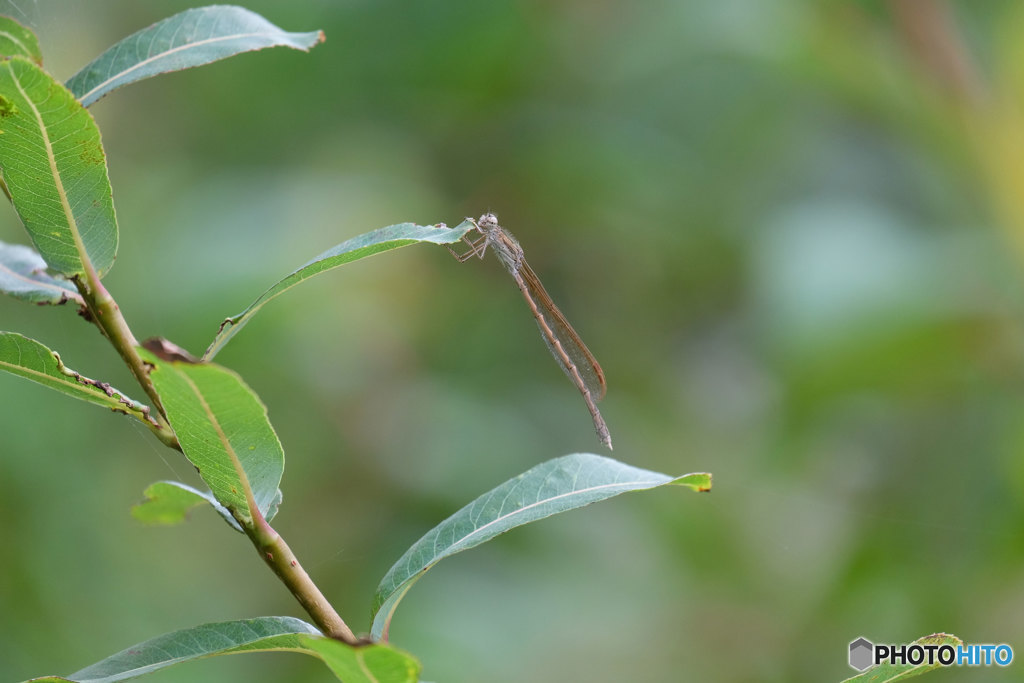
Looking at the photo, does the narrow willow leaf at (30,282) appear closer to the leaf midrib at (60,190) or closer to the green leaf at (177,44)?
the leaf midrib at (60,190)

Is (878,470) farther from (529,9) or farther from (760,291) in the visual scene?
(529,9)

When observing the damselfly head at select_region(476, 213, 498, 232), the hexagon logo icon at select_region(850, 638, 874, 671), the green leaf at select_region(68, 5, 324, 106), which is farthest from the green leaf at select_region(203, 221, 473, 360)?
the hexagon logo icon at select_region(850, 638, 874, 671)

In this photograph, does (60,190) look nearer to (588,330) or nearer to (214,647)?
(214,647)

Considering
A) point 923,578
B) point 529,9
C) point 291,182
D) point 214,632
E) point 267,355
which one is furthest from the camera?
point 529,9

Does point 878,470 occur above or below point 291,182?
below

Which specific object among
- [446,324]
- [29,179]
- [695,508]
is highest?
[446,324]

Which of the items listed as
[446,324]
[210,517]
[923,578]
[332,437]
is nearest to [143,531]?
[210,517]

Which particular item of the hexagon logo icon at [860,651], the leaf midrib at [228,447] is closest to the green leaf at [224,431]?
the leaf midrib at [228,447]

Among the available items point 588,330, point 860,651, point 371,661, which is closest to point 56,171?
point 371,661
